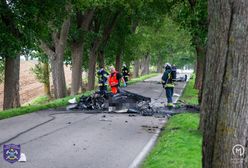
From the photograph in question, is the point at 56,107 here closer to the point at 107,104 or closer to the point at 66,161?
the point at 107,104

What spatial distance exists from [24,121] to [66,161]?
5.76m

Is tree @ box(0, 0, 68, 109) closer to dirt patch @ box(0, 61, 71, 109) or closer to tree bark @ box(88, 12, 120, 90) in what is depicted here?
tree bark @ box(88, 12, 120, 90)

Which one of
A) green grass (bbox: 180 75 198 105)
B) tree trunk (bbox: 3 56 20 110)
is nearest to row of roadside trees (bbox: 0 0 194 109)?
tree trunk (bbox: 3 56 20 110)

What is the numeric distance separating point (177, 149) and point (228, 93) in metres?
4.11

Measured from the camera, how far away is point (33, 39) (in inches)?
623

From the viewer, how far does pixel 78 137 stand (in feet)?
34.3

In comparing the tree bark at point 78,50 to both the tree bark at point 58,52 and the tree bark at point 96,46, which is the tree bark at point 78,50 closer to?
the tree bark at point 58,52

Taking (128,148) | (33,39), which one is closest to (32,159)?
(128,148)

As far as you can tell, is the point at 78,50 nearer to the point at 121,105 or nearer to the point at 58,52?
the point at 58,52

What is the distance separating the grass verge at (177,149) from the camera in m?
7.53

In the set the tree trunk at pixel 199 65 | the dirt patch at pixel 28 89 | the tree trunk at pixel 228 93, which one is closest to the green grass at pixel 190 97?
the tree trunk at pixel 199 65

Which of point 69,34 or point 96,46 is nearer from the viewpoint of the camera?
point 69,34
